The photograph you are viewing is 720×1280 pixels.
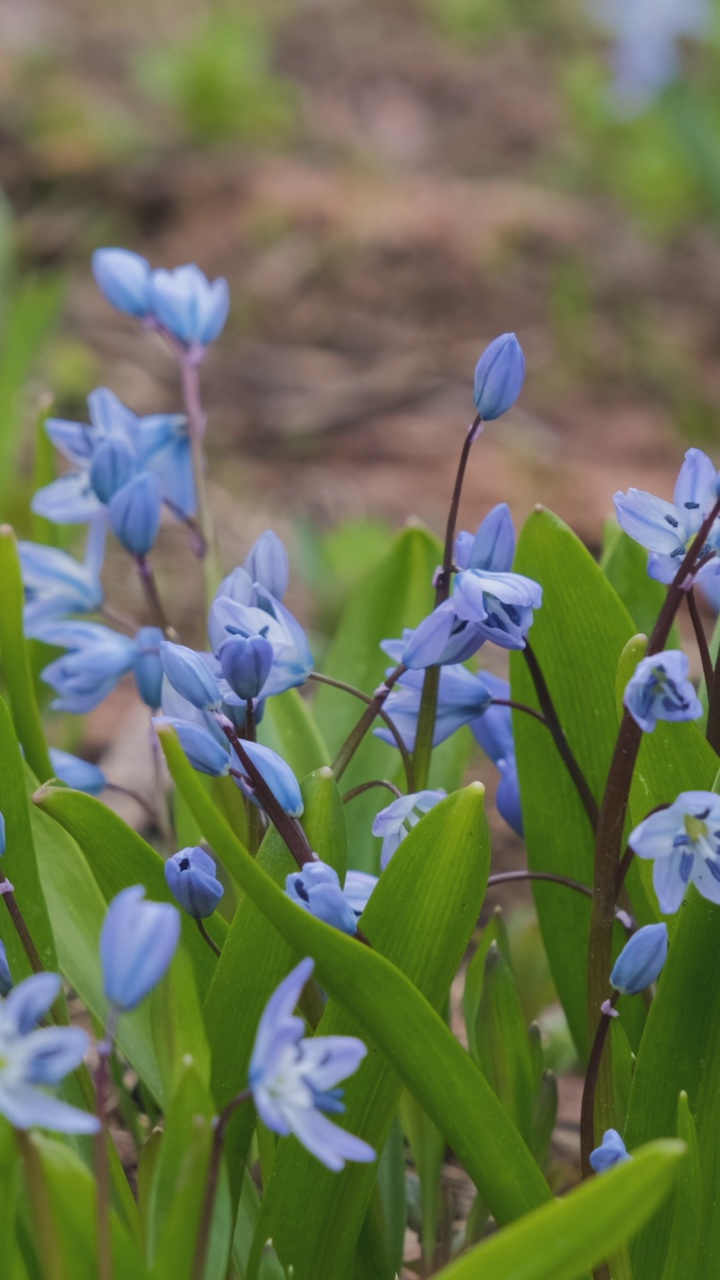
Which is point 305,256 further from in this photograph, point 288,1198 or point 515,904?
point 288,1198

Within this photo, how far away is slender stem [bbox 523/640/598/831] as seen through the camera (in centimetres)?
113

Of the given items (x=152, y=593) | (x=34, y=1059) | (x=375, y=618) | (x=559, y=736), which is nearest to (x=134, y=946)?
(x=34, y=1059)

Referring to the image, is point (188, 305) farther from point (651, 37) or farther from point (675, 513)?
point (651, 37)

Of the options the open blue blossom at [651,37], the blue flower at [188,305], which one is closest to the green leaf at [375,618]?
the blue flower at [188,305]

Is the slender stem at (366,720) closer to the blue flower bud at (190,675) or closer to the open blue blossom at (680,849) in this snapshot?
the blue flower bud at (190,675)

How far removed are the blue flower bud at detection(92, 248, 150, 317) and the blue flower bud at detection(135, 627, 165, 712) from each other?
382mm

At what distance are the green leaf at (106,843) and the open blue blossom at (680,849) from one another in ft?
1.30

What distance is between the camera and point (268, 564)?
1.17 m

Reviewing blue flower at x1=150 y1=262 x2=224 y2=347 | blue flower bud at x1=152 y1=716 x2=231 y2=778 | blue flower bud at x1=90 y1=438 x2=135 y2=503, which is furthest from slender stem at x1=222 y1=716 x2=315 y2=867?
blue flower at x1=150 y1=262 x2=224 y2=347

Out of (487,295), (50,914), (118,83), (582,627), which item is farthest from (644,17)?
(50,914)

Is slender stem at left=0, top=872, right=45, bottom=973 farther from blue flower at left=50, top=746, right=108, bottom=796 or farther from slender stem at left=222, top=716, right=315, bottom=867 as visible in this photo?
blue flower at left=50, top=746, right=108, bottom=796

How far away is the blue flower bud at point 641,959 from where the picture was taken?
3.18ft

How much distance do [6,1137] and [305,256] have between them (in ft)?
14.2

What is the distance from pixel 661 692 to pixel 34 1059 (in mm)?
459
